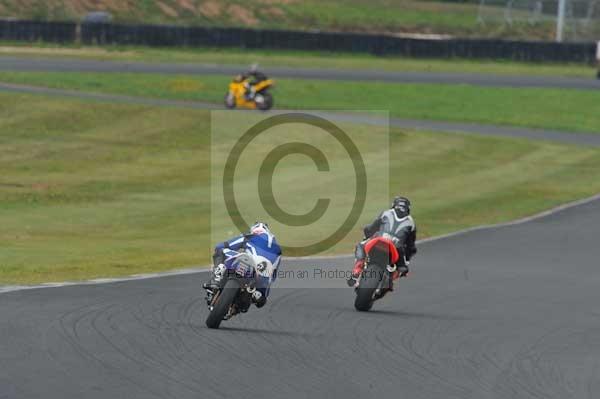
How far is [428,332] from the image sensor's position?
14008mm

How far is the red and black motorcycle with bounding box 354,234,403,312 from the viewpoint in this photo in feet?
50.3

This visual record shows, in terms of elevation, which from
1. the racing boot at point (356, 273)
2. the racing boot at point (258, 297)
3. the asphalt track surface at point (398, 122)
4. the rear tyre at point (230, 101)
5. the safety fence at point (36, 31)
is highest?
the racing boot at point (258, 297)

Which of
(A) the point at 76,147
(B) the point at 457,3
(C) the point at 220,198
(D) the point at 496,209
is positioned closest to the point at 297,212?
(C) the point at 220,198

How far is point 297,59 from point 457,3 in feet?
108

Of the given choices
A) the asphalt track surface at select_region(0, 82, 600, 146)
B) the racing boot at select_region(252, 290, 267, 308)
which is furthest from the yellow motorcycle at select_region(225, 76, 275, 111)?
the racing boot at select_region(252, 290, 267, 308)

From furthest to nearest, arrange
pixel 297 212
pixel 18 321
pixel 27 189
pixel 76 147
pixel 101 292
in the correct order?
pixel 76 147
pixel 27 189
pixel 297 212
pixel 101 292
pixel 18 321

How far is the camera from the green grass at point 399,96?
4778 cm

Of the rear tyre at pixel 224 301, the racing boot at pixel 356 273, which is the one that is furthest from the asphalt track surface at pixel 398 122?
the rear tyre at pixel 224 301

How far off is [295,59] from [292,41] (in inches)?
100

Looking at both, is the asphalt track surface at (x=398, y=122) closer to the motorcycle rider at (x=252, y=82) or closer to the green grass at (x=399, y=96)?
the green grass at (x=399, y=96)

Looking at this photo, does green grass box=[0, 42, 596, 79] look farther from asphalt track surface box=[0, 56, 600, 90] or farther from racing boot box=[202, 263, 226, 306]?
racing boot box=[202, 263, 226, 306]

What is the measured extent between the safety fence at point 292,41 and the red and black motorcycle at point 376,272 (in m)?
48.3

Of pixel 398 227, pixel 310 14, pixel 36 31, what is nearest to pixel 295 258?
pixel 398 227

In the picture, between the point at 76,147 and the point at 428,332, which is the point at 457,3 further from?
the point at 428,332
